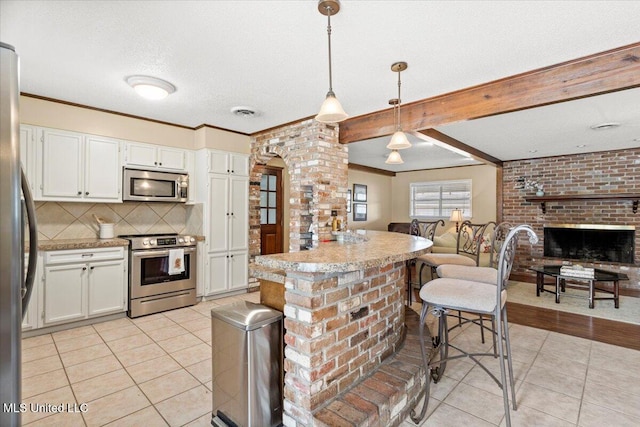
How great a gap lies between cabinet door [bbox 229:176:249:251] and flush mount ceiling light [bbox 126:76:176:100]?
1733 mm

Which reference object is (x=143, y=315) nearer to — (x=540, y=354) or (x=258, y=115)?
(x=258, y=115)

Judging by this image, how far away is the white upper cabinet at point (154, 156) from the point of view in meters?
3.93

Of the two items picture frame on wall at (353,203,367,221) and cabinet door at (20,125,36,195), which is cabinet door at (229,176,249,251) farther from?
picture frame on wall at (353,203,367,221)

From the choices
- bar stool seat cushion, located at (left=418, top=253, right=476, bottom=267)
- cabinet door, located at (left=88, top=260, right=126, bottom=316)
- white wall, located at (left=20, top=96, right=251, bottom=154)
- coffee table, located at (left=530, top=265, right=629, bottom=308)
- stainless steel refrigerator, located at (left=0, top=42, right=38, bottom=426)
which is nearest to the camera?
stainless steel refrigerator, located at (left=0, top=42, right=38, bottom=426)

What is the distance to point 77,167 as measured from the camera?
354cm

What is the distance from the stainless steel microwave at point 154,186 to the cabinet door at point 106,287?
0.86 metres

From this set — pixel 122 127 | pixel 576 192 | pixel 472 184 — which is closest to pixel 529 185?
pixel 576 192

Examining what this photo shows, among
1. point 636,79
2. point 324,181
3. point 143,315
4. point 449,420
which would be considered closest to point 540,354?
point 449,420

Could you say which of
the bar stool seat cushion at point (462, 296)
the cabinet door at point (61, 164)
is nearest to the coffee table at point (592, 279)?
the bar stool seat cushion at point (462, 296)

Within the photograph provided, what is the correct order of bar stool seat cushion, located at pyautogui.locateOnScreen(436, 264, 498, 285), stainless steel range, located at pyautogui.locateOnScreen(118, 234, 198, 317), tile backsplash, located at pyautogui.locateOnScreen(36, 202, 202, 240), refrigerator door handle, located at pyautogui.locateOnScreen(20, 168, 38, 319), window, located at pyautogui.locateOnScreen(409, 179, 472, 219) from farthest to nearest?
window, located at pyautogui.locateOnScreen(409, 179, 472, 219), stainless steel range, located at pyautogui.locateOnScreen(118, 234, 198, 317), tile backsplash, located at pyautogui.locateOnScreen(36, 202, 202, 240), bar stool seat cushion, located at pyautogui.locateOnScreen(436, 264, 498, 285), refrigerator door handle, located at pyautogui.locateOnScreen(20, 168, 38, 319)

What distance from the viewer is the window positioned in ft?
25.6

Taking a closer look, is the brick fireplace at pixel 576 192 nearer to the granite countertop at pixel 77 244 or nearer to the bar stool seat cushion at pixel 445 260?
the bar stool seat cushion at pixel 445 260

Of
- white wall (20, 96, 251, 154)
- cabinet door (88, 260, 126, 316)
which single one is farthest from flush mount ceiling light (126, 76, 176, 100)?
cabinet door (88, 260, 126, 316)

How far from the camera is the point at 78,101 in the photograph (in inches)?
136
